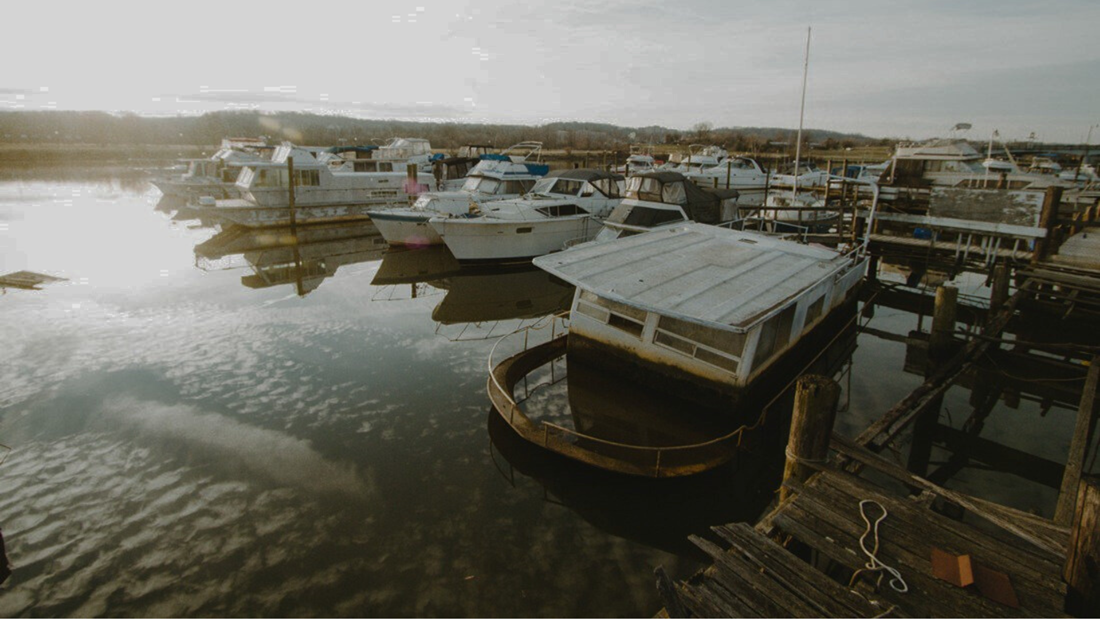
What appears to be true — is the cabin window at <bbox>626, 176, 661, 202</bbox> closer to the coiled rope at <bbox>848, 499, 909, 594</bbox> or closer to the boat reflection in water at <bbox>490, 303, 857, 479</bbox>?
the boat reflection in water at <bbox>490, 303, 857, 479</bbox>

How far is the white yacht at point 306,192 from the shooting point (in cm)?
2806

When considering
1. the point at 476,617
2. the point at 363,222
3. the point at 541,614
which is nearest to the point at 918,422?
the point at 541,614

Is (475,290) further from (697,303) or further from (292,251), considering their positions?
(292,251)

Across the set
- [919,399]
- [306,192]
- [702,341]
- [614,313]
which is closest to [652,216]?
[614,313]

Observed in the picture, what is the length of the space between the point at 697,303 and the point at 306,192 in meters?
27.8

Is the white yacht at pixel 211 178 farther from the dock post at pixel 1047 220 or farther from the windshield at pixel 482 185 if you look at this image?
the dock post at pixel 1047 220

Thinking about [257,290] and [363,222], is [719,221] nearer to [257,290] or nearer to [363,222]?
[257,290]

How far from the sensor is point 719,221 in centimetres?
2102

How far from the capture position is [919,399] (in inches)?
346

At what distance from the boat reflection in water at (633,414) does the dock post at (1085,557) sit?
3882 millimetres

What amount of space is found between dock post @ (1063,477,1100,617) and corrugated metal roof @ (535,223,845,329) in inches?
175

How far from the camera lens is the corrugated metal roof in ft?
30.6

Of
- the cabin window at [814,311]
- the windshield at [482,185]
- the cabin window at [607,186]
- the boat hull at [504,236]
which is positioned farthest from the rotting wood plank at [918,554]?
the windshield at [482,185]

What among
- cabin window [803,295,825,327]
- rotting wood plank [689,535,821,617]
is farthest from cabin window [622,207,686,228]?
rotting wood plank [689,535,821,617]
